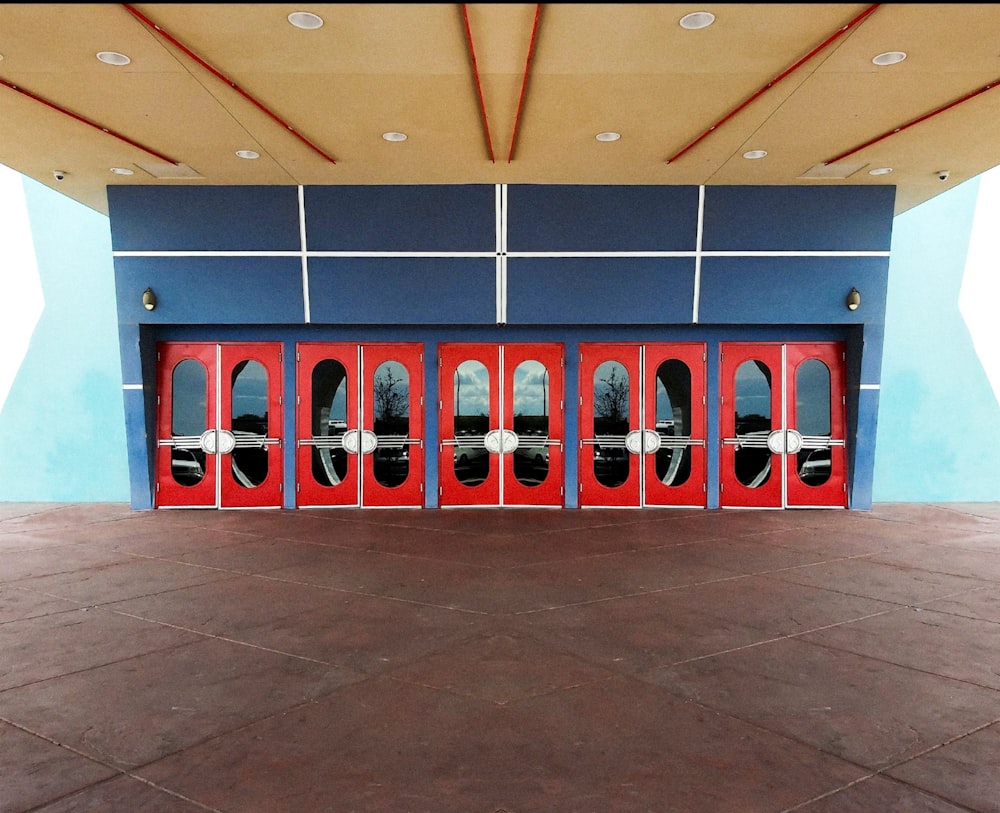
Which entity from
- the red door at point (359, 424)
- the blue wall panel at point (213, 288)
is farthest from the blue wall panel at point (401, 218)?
the red door at point (359, 424)

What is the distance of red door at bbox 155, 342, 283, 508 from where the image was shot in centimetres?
1020

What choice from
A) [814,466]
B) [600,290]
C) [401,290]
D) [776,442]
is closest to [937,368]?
[814,466]

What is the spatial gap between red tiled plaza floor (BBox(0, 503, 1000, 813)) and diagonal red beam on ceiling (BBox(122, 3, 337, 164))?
443cm

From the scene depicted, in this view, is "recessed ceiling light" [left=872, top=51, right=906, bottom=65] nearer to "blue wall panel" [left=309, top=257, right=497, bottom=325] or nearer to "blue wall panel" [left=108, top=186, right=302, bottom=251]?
"blue wall panel" [left=309, top=257, right=497, bottom=325]

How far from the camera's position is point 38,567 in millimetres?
6957

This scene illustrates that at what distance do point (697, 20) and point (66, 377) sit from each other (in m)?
11.6

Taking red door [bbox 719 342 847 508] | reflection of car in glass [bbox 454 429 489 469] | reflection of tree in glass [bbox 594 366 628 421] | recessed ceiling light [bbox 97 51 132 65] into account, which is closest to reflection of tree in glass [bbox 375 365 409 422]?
reflection of car in glass [bbox 454 429 489 469]

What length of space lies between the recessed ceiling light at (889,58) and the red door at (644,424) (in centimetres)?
480

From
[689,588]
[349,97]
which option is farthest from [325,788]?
[349,97]

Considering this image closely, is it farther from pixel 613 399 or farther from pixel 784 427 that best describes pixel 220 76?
pixel 784 427

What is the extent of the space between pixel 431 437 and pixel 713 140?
5339 mm

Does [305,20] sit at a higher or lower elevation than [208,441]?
higher

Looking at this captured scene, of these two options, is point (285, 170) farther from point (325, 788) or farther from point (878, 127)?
point (325, 788)

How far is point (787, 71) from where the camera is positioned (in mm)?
6078
